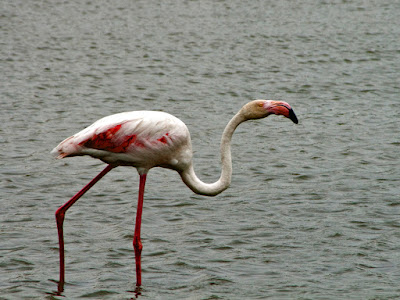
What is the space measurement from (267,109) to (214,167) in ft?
12.4

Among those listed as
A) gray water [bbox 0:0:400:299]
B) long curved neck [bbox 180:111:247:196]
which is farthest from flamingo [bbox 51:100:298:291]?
gray water [bbox 0:0:400:299]

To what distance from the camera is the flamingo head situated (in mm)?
7203

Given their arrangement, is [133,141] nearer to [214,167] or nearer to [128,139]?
[128,139]

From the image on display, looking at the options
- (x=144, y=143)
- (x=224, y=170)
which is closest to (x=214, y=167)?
(x=224, y=170)

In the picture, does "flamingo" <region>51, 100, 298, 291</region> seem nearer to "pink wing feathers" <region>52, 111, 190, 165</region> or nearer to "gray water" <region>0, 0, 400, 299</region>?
"pink wing feathers" <region>52, 111, 190, 165</region>

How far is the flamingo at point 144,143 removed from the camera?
7.26 m

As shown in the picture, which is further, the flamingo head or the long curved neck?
the long curved neck

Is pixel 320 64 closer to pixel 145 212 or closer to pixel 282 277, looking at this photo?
pixel 145 212

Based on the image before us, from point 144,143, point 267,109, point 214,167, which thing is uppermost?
point 267,109

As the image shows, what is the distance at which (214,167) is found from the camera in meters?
11.0

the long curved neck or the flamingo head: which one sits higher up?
the flamingo head

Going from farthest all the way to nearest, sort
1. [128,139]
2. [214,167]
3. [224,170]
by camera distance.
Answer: [214,167] → [224,170] → [128,139]

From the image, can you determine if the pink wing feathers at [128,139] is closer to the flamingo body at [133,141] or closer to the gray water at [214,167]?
the flamingo body at [133,141]

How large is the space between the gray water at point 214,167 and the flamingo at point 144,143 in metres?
0.73
